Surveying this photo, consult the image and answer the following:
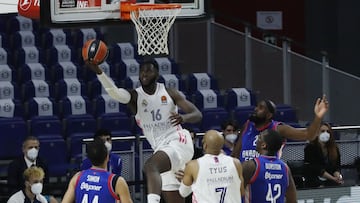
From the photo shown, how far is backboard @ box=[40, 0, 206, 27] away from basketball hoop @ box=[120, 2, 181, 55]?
12 cm

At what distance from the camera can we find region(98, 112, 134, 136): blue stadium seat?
17.0 meters

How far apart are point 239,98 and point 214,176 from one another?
7.86 m

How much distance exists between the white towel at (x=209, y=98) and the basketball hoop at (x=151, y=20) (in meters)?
4.98

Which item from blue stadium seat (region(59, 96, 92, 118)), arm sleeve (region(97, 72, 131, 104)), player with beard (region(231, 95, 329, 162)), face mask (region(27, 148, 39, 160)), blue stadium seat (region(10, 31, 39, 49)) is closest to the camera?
arm sleeve (region(97, 72, 131, 104))

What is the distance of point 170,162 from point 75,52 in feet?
24.6

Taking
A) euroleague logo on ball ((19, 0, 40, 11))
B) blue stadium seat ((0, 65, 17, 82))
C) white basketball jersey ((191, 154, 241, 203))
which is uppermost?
euroleague logo on ball ((19, 0, 40, 11))

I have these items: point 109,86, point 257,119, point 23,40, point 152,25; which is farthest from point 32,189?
point 23,40

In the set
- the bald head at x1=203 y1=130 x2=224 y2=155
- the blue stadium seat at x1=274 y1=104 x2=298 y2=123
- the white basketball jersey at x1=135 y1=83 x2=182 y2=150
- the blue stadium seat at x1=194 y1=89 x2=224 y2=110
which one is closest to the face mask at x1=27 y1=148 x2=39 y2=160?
the white basketball jersey at x1=135 y1=83 x2=182 y2=150

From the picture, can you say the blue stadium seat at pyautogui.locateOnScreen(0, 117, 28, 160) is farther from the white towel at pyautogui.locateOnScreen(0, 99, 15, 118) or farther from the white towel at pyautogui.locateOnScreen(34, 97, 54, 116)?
the white towel at pyautogui.locateOnScreen(34, 97, 54, 116)

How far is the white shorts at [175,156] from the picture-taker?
466 inches

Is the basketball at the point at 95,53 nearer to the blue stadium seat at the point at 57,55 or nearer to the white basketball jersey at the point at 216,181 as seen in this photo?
the white basketball jersey at the point at 216,181

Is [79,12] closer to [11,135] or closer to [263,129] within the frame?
[263,129]

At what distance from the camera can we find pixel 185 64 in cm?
1997

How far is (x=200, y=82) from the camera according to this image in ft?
61.3
